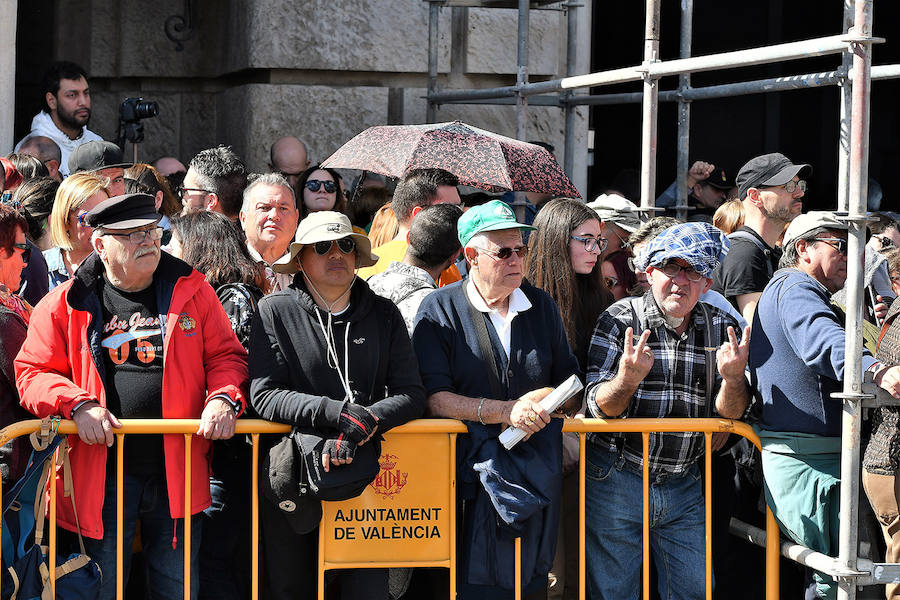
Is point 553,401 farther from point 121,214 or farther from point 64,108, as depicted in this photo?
point 64,108

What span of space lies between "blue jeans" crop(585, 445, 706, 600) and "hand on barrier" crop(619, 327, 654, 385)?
1.37ft

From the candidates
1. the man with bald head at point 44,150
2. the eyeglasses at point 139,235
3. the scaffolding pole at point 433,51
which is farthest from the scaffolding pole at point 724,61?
the man with bald head at point 44,150

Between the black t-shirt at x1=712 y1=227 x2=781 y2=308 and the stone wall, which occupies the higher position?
the stone wall

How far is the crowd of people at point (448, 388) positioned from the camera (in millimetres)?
4008

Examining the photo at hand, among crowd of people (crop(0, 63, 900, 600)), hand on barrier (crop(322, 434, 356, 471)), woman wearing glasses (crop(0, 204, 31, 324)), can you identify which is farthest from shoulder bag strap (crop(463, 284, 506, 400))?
woman wearing glasses (crop(0, 204, 31, 324))

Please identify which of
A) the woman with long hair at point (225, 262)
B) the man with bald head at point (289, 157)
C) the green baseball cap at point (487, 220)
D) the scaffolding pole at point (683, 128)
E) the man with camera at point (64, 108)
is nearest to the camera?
the green baseball cap at point (487, 220)

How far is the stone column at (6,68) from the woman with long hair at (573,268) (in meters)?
3.56

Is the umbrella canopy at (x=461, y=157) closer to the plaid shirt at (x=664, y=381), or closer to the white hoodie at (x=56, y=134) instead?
the plaid shirt at (x=664, y=381)

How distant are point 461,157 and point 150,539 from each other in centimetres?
233

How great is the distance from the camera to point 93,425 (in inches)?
153

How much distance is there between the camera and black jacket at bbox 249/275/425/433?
4016 mm

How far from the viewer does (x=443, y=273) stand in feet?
17.5

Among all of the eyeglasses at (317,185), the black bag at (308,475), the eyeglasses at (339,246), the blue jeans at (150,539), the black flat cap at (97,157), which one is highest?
the black flat cap at (97,157)

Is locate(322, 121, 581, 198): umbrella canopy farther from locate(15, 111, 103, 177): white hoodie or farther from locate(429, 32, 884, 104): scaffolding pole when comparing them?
locate(15, 111, 103, 177): white hoodie
